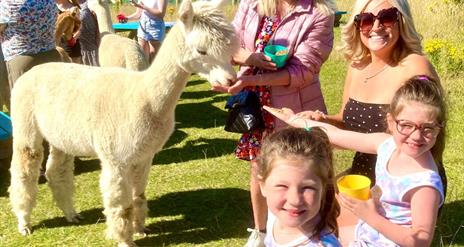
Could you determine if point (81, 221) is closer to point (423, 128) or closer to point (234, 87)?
point (234, 87)

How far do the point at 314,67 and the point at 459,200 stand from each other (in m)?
1.88

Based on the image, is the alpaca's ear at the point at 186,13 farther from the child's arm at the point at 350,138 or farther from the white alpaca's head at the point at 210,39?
the child's arm at the point at 350,138

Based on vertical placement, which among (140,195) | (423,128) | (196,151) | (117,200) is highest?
(423,128)

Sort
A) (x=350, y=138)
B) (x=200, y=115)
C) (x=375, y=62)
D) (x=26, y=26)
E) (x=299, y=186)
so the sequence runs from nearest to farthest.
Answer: (x=299, y=186), (x=350, y=138), (x=375, y=62), (x=26, y=26), (x=200, y=115)

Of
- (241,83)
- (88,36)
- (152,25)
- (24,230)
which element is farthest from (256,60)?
(152,25)

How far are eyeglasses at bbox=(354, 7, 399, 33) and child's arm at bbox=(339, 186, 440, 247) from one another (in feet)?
3.13

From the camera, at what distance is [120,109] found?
3.23 meters

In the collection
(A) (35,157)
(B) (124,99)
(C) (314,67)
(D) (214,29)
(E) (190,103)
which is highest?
(D) (214,29)

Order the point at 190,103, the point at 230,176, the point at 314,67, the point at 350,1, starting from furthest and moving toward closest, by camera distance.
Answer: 1. the point at 350,1
2. the point at 190,103
3. the point at 230,176
4. the point at 314,67

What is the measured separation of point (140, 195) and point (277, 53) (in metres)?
1.51

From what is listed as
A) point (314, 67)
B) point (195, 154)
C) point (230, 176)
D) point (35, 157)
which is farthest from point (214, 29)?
point (195, 154)

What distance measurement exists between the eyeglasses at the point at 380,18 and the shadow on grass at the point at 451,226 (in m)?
1.65

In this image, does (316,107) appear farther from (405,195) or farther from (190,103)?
(190,103)

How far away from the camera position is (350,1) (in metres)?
15.5
